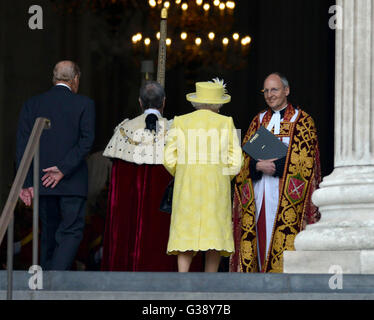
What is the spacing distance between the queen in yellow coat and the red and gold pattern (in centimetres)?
90

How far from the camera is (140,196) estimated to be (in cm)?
1084

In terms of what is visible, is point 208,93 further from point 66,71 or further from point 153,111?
point 66,71

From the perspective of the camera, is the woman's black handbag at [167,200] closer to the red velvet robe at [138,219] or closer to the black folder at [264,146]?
the red velvet robe at [138,219]

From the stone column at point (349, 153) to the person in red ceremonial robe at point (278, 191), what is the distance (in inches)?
28.0

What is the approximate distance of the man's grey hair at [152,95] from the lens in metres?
10.7

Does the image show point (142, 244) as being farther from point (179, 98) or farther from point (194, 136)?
point (179, 98)

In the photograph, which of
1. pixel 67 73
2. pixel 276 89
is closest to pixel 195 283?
pixel 67 73

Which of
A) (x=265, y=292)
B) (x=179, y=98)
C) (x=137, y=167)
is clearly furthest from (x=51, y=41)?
(x=265, y=292)

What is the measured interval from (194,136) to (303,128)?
1.28 meters

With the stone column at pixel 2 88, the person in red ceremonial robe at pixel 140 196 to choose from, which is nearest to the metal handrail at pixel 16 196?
the person in red ceremonial robe at pixel 140 196

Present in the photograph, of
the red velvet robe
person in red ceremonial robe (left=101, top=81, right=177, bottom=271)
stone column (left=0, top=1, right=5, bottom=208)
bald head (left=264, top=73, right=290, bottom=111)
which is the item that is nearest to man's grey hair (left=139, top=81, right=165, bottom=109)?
person in red ceremonial robe (left=101, top=81, right=177, bottom=271)

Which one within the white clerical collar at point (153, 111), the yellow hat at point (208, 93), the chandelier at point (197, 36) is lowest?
the white clerical collar at point (153, 111)

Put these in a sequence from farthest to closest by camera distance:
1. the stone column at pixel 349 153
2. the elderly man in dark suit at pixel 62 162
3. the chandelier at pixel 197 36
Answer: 1. the chandelier at pixel 197 36
2. the elderly man in dark suit at pixel 62 162
3. the stone column at pixel 349 153

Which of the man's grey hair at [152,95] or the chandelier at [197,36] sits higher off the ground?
the chandelier at [197,36]
